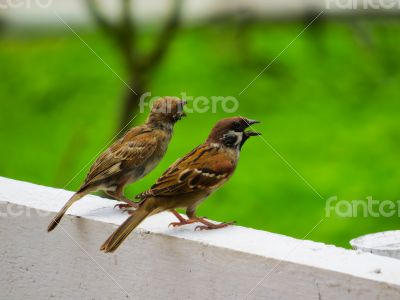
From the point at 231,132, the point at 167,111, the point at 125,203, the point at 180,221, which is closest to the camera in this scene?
the point at 180,221

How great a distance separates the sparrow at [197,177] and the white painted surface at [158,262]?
7 cm

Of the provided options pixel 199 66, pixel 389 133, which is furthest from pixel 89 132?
pixel 389 133

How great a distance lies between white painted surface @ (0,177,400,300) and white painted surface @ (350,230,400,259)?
8.3 inches

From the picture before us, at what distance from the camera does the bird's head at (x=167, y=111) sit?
3.95 metres

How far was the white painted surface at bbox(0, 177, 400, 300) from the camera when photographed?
280 cm

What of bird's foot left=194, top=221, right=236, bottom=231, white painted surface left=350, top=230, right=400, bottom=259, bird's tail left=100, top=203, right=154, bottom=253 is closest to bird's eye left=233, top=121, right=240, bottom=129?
bird's foot left=194, top=221, right=236, bottom=231

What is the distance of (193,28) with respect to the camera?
8.72m

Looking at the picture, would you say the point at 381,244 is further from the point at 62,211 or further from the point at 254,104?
the point at 254,104

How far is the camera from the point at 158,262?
3201mm

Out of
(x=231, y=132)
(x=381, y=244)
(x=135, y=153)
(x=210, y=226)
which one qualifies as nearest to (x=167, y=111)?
(x=135, y=153)

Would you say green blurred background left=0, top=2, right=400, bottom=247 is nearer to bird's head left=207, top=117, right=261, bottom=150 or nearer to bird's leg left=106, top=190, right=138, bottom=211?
bird's leg left=106, top=190, right=138, bottom=211

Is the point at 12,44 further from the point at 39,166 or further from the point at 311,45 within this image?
the point at 311,45

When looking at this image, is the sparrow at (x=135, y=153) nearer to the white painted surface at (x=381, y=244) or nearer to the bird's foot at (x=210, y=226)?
the bird's foot at (x=210, y=226)

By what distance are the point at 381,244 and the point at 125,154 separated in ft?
3.96
